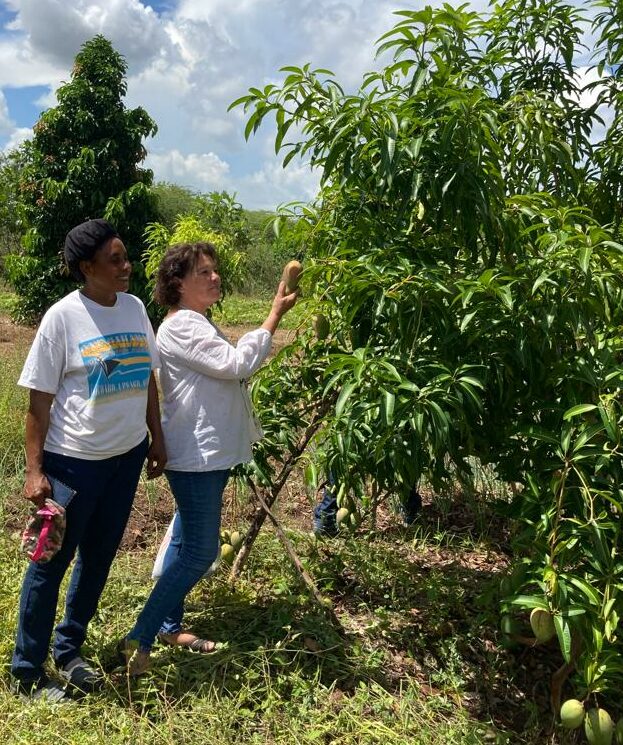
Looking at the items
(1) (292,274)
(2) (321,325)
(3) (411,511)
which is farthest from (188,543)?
(3) (411,511)

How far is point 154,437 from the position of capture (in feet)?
7.42

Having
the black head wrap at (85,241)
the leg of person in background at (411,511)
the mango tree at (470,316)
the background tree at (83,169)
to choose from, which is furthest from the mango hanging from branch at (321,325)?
the background tree at (83,169)

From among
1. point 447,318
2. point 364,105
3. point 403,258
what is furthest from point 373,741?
point 364,105

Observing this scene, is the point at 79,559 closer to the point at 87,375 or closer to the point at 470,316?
the point at 87,375

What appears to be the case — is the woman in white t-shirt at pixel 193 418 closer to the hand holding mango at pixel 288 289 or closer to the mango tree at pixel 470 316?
the hand holding mango at pixel 288 289

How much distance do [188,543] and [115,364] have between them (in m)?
0.64

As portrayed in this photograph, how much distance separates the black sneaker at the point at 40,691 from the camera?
2176 mm

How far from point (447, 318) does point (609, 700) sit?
153cm

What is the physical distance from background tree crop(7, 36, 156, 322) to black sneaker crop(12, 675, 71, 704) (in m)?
7.66

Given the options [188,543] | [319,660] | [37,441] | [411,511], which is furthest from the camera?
[411,511]

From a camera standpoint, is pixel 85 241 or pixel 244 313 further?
pixel 244 313

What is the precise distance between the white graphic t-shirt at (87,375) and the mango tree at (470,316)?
1.96 ft

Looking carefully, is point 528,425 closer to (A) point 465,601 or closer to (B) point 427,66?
(B) point 427,66

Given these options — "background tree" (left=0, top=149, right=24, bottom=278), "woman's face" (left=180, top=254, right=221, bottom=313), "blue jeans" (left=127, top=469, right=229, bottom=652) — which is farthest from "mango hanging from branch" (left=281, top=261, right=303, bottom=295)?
"background tree" (left=0, top=149, right=24, bottom=278)
